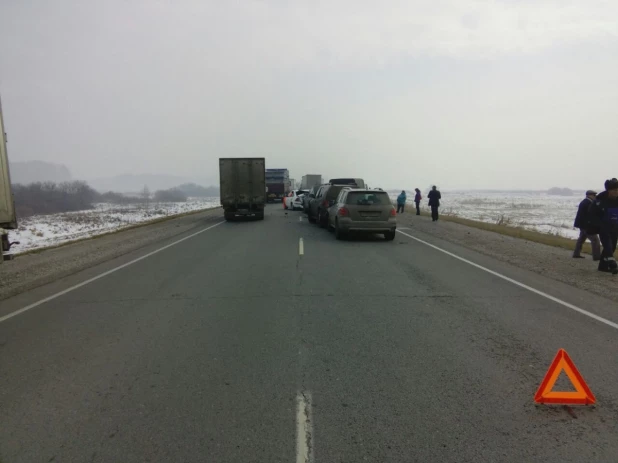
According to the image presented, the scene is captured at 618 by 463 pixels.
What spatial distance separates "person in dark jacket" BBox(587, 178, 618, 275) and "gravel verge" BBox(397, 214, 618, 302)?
384 mm

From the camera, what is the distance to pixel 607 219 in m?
9.38

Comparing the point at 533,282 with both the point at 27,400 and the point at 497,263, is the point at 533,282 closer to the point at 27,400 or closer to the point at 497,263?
the point at 497,263

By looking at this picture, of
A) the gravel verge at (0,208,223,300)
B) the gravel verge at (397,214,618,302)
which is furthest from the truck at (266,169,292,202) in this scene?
the gravel verge at (0,208,223,300)

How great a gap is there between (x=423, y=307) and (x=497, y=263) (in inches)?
214

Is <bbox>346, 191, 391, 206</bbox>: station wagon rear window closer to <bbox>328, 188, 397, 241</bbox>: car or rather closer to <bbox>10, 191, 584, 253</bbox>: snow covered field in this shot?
<bbox>328, 188, 397, 241</bbox>: car

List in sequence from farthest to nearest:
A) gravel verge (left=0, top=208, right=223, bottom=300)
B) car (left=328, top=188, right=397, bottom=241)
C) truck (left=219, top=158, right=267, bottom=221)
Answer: truck (left=219, top=158, right=267, bottom=221)
car (left=328, top=188, right=397, bottom=241)
gravel verge (left=0, top=208, right=223, bottom=300)

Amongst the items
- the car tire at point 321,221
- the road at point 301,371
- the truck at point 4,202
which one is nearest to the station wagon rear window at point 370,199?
the car tire at point 321,221

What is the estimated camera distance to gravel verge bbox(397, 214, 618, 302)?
8.88 meters

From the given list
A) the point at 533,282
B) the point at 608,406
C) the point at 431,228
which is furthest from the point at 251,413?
the point at 431,228

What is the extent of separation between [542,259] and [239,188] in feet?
59.0

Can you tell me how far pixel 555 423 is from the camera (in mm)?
3539

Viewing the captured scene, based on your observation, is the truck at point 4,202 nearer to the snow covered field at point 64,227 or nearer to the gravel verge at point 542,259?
the snow covered field at point 64,227

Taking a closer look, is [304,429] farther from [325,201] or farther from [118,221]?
[118,221]

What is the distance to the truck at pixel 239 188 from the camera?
26344 mm
